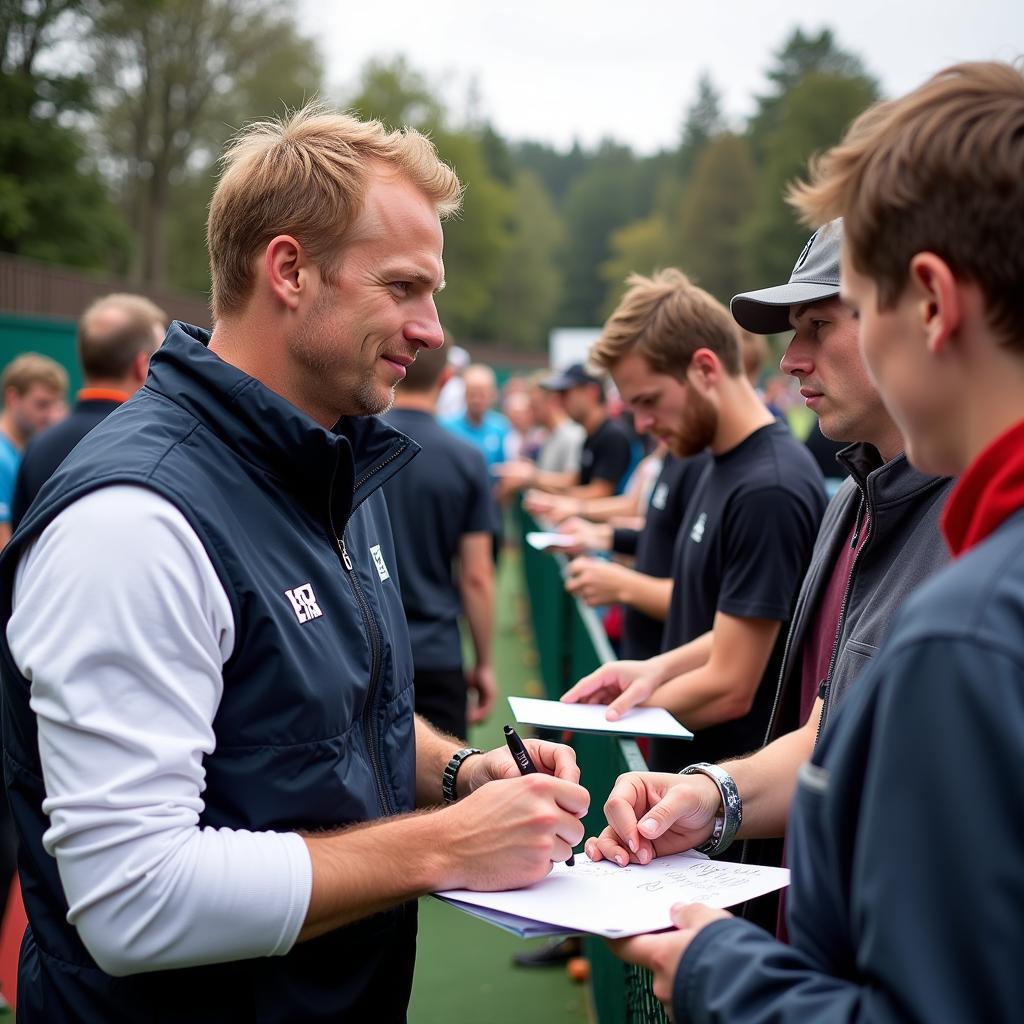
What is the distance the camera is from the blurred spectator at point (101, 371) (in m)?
4.92

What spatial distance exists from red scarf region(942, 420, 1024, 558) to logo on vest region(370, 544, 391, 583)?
1.49m

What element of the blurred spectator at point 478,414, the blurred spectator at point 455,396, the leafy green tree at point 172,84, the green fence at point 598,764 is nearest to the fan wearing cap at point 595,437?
the blurred spectator at point 478,414

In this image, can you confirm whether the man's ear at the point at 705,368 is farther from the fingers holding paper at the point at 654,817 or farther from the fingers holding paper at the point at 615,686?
the fingers holding paper at the point at 654,817

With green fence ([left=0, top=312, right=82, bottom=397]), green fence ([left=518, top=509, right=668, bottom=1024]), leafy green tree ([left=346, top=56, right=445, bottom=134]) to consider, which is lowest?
green fence ([left=518, top=509, right=668, bottom=1024])

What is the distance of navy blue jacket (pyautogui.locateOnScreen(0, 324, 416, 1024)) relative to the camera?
1.88m

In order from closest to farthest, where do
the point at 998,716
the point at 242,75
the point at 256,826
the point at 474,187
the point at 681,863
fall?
the point at 998,716, the point at 256,826, the point at 681,863, the point at 242,75, the point at 474,187

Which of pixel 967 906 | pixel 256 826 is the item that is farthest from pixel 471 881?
pixel 967 906

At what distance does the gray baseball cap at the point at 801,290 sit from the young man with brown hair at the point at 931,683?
1277 mm

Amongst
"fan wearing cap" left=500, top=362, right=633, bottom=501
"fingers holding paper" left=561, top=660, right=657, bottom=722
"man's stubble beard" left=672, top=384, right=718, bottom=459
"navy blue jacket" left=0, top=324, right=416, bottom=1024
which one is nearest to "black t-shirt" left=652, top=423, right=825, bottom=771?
"man's stubble beard" left=672, top=384, right=718, bottom=459

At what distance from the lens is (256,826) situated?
1.90 meters

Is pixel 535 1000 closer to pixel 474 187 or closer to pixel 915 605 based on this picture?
pixel 915 605

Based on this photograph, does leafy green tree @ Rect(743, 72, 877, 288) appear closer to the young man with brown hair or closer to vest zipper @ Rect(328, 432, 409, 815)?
vest zipper @ Rect(328, 432, 409, 815)

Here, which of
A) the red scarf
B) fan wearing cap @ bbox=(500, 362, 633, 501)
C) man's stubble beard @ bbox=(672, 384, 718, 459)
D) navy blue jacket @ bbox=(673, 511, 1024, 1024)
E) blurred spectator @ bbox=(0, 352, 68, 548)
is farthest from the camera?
fan wearing cap @ bbox=(500, 362, 633, 501)

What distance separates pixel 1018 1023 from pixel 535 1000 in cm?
438
